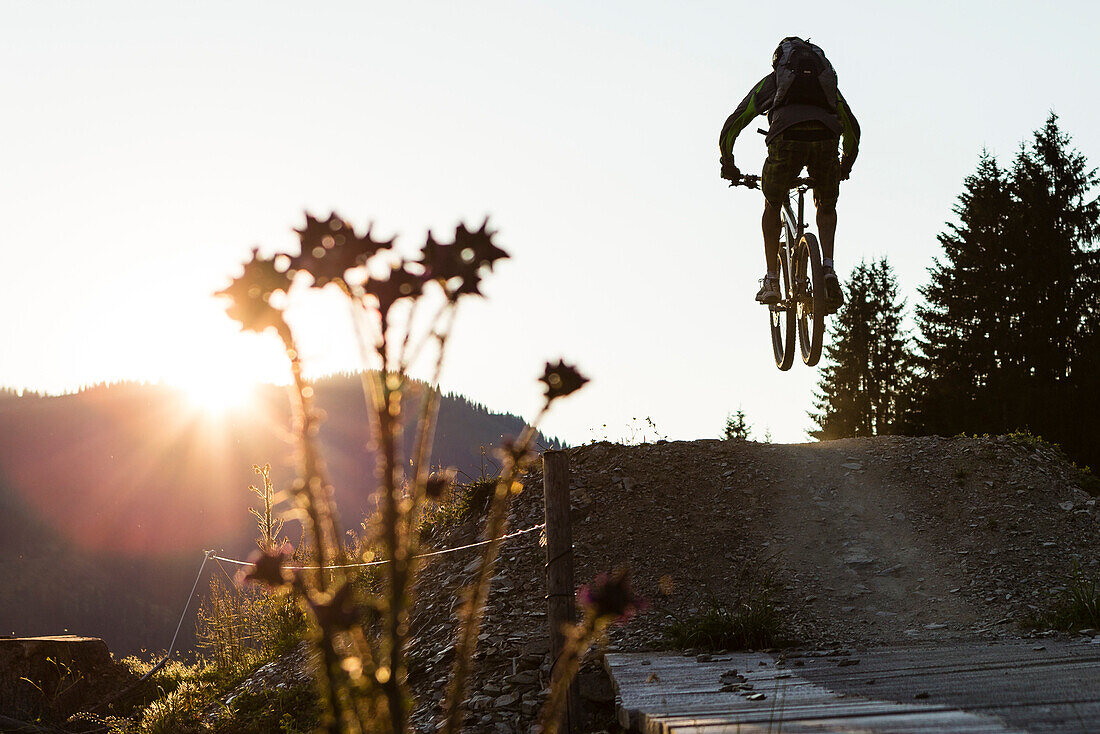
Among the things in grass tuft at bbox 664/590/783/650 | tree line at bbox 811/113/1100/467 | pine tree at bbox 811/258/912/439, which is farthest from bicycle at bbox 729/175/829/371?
pine tree at bbox 811/258/912/439

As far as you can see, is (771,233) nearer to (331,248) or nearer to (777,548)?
(777,548)

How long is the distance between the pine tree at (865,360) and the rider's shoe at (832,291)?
2245 cm

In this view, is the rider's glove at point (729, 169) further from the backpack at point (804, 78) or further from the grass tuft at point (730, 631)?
the grass tuft at point (730, 631)

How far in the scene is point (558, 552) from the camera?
16.0ft

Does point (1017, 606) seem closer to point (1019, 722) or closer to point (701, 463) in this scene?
point (701, 463)

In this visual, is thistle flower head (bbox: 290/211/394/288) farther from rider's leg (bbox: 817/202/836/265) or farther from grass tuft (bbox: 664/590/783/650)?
rider's leg (bbox: 817/202/836/265)

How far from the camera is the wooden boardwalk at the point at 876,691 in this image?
230 centimetres

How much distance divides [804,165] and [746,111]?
723mm

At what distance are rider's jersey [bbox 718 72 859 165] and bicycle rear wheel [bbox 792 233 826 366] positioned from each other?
85 centimetres

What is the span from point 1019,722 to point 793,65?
210 inches

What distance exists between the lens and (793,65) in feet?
21.5

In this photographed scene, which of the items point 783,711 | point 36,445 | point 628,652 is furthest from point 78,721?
point 36,445

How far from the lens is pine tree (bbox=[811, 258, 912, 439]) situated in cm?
2872

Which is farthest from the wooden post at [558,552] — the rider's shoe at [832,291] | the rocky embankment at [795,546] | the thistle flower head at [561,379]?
the thistle flower head at [561,379]
